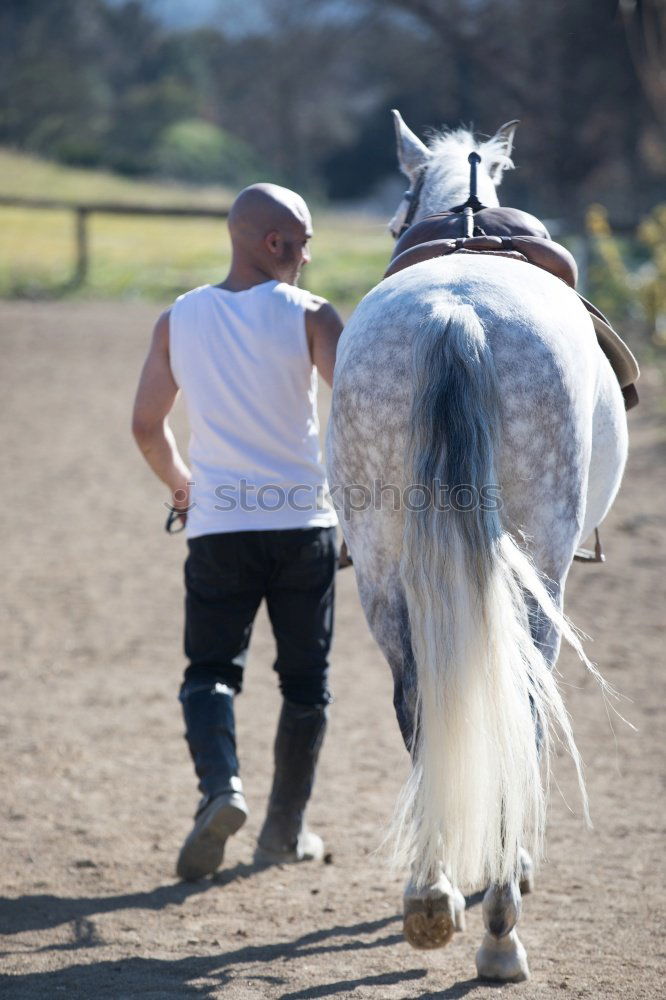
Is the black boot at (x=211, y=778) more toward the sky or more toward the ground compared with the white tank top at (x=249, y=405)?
more toward the ground

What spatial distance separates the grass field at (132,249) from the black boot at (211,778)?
10.1 m

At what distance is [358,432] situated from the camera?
2.22 m

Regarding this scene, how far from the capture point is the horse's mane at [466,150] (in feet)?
9.78

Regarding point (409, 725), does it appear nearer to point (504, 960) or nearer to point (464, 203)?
point (504, 960)

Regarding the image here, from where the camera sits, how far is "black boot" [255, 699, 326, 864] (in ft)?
9.69

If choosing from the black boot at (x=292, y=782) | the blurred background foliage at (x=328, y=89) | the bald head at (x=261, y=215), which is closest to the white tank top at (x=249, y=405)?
the bald head at (x=261, y=215)

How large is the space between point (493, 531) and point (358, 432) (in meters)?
0.36

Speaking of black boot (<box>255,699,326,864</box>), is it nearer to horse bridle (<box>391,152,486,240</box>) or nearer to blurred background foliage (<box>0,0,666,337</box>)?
horse bridle (<box>391,152,486,240</box>)

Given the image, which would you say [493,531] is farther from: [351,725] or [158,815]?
[351,725]

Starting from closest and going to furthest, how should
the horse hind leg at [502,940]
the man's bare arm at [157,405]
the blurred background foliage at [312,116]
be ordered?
the horse hind leg at [502,940] → the man's bare arm at [157,405] → the blurred background foliage at [312,116]

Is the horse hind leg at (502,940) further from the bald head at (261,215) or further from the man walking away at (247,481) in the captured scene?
the bald head at (261,215)

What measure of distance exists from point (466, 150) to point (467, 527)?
1.43 metres

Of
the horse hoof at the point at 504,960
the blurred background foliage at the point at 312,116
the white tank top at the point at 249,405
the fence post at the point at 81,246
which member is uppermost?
the blurred background foliage at the point at 312,116

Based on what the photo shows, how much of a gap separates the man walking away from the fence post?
42.1ft
